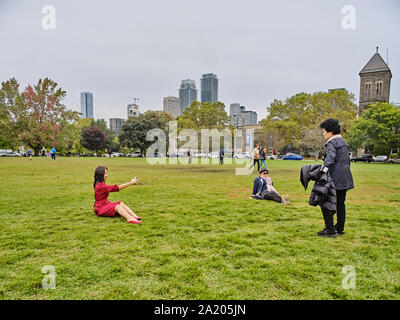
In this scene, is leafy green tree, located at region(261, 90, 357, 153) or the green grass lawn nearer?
the green grass lawn

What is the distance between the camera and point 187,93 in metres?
167

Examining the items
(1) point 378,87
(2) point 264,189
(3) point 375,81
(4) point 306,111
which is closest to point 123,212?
(2) point 264,189

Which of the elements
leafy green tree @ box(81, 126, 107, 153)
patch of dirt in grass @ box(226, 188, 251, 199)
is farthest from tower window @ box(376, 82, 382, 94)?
patch of dirt in grass @ box(226, 188, 251, 199)

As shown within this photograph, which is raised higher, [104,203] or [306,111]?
[306,111]

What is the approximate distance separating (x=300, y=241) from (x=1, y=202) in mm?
8045

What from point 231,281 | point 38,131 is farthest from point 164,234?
point 38,131

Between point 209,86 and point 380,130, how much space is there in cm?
15544

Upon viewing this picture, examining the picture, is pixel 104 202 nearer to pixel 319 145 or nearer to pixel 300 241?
pixel 300 241

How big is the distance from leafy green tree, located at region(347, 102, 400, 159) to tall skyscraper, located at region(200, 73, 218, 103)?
145933mm

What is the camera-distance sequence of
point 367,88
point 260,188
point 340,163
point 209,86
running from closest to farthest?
point 340,163
point 260,188
point 367,88
point 209,86

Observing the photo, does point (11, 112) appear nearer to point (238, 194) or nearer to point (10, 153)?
point (10, 153)

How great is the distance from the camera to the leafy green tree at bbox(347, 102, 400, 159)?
35.8 m

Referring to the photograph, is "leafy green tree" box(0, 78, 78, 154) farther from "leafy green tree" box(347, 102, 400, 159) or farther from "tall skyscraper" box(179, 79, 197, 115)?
"tall skyscraper" box(179, 79, 197, 115)

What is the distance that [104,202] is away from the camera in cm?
600
